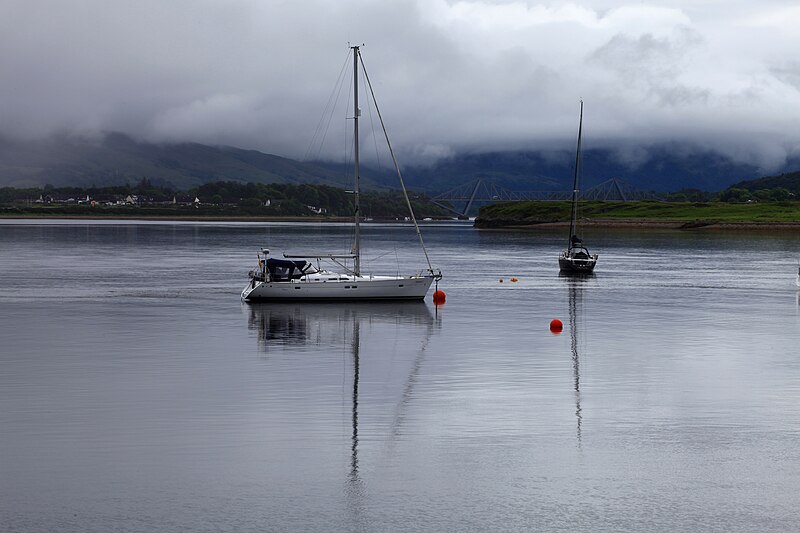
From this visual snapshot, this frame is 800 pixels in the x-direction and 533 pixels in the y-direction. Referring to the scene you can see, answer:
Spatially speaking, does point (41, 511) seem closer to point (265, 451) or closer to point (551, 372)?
point (265, 451)

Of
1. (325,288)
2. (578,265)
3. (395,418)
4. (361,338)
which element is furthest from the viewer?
(578,265)

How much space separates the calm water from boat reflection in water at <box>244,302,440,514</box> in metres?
0.16

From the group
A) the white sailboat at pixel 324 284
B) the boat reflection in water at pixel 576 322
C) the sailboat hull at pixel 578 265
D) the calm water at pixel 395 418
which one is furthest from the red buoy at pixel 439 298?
the sailboat hull at pixel 578 265

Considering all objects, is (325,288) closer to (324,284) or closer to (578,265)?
(324,284)

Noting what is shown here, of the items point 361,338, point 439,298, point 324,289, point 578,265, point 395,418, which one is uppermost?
point 578,265

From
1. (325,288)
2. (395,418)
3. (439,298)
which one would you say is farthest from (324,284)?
(395,418)

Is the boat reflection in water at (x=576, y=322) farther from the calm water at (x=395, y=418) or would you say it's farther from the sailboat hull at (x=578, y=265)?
the sailboat hull at (x=578, y=265)

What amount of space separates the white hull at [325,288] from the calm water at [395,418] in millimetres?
1179

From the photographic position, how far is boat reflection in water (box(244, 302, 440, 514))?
29.4 meters

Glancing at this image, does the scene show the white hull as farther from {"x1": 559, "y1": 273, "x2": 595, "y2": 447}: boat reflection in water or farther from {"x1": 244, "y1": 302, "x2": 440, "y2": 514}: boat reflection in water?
{"x1": 559, "y1": 273, "x2": 595, "y2": 447}: boat reflection in water

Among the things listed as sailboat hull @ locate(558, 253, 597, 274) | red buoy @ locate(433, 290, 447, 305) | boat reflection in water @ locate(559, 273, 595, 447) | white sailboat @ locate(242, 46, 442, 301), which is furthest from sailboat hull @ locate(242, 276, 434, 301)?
sailboat hull @ locate(558, 253, 597, 274)

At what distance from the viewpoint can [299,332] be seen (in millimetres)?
49000

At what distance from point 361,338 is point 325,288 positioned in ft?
47.0

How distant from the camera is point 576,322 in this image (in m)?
→ 54.4
